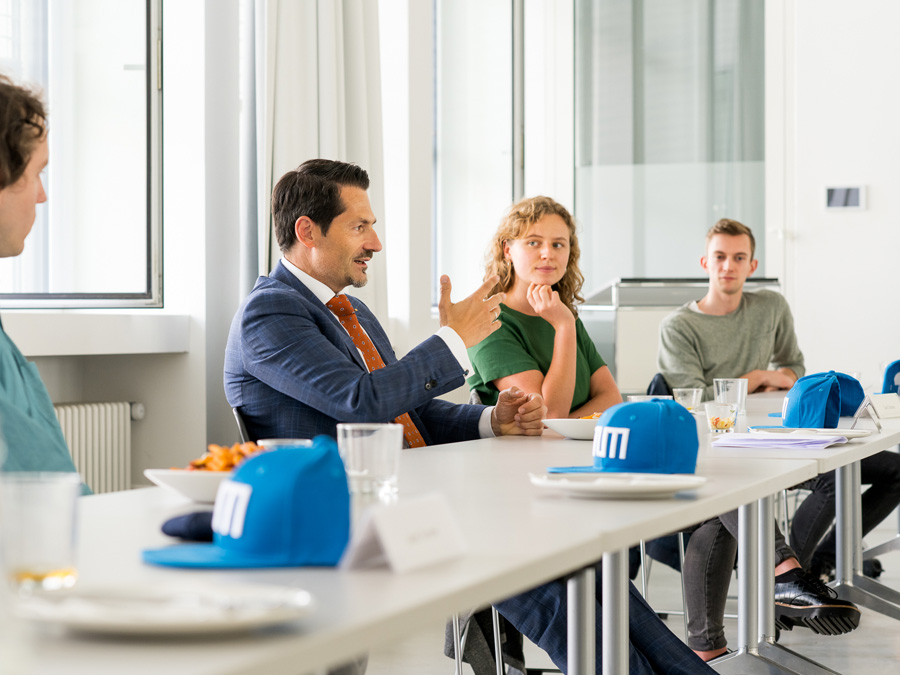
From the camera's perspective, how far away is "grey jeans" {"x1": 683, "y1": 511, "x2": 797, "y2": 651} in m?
2.62

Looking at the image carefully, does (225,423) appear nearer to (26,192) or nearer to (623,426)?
(26,192)

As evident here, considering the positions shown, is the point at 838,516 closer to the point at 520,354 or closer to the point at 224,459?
the point at 520,354

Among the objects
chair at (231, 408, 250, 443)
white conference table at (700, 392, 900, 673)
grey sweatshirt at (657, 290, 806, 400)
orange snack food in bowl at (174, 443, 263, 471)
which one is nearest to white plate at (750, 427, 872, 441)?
white conference table at (700, 392, 900, 673)

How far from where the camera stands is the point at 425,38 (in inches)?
170

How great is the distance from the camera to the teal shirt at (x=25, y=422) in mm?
1402

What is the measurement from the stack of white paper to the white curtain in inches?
70.7

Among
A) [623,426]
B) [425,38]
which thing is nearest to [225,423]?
[425,38]

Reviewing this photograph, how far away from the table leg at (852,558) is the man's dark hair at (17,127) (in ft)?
6.98

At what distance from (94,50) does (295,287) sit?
5.14 ft

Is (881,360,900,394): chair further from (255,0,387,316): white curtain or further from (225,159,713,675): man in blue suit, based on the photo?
(255,0,387,316): white curtain

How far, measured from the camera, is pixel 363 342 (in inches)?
89.4

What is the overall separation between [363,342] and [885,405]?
3.93 feet

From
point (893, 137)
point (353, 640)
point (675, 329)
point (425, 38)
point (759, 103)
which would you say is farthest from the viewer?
point (759, 103)

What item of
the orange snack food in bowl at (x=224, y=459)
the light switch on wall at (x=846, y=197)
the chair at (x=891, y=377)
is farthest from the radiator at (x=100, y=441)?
the light switch on wall at (x=846, y=197)
